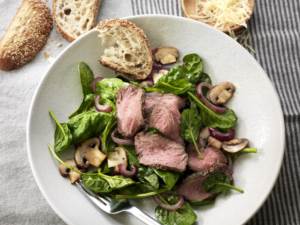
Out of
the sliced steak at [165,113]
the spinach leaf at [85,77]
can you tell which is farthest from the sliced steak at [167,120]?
the spinach leaf at [85,77]

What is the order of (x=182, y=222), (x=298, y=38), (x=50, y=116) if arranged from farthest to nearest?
(x=298, y=38) < (x=50, y=116) < (x=182, y=222)

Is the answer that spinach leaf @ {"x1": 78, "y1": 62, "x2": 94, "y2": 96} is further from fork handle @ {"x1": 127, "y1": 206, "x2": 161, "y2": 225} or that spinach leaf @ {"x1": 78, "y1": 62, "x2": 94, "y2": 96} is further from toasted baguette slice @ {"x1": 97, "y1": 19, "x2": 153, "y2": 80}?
fork handle @ {"x1": 127, "y1": 206, "x2": 161, "y2": 225}

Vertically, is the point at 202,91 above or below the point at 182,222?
above

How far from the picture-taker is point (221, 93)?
2213 mm

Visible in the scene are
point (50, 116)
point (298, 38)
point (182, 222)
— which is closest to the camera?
point (182, 222)

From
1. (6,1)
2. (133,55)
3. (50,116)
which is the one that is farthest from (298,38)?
(6,1)

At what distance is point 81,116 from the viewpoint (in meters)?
2.10

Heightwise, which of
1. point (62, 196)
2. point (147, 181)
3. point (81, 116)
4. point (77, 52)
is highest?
point (77, 52)

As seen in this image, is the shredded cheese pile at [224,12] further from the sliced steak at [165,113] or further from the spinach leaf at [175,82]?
the sliced steak at [165,113]

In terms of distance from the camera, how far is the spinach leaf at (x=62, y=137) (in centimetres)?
208

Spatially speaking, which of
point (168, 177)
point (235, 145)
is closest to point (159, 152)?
point (168, 177)

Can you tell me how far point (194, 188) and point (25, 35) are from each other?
1.20 m

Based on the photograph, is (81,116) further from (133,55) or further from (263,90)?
(263,90)

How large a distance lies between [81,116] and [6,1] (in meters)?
0.96
